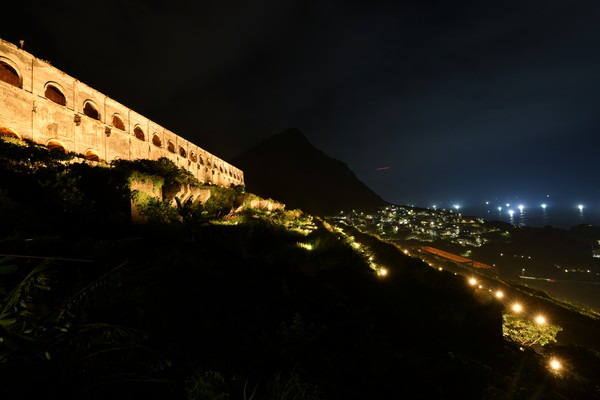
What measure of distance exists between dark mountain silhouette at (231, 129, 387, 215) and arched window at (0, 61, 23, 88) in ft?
190

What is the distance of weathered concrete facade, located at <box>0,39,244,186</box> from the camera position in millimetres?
13102

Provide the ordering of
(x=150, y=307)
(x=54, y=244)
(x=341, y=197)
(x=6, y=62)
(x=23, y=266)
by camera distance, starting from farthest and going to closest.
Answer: (x=341, y=197) → (x=6, y=62) → (x=54, y=244) → (x=150, y=307) → (x=23, y=266)

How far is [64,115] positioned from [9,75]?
2895mm

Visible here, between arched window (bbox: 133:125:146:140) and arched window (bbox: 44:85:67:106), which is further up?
arched window (bbox: 44:85:67:106)

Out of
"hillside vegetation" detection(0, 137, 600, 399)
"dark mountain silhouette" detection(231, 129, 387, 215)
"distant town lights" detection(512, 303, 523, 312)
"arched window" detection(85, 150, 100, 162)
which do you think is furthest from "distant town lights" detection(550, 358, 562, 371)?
"dark mountain silhouette" detection(231, 129, 387, 215)

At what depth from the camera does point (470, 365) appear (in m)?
7.41

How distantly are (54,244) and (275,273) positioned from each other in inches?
257

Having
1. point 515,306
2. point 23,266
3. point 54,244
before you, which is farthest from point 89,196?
point 515,306

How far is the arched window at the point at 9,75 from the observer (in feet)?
43.2

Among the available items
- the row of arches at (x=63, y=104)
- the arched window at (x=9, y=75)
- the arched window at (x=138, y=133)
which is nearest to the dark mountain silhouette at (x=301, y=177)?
the row of arches at (x=63, y=104)

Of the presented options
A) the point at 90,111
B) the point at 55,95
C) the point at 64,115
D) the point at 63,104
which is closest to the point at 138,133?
the point at 90,111

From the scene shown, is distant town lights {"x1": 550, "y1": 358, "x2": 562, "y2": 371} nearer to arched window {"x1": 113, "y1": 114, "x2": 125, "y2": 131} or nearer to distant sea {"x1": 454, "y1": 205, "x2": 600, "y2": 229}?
arched window {"x1": 113, "y1": 114, "x2": 125, "y2": 131}

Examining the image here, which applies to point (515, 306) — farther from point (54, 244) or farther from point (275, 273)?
point (54, 244)

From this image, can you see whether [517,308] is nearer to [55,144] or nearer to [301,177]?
[55,144]
